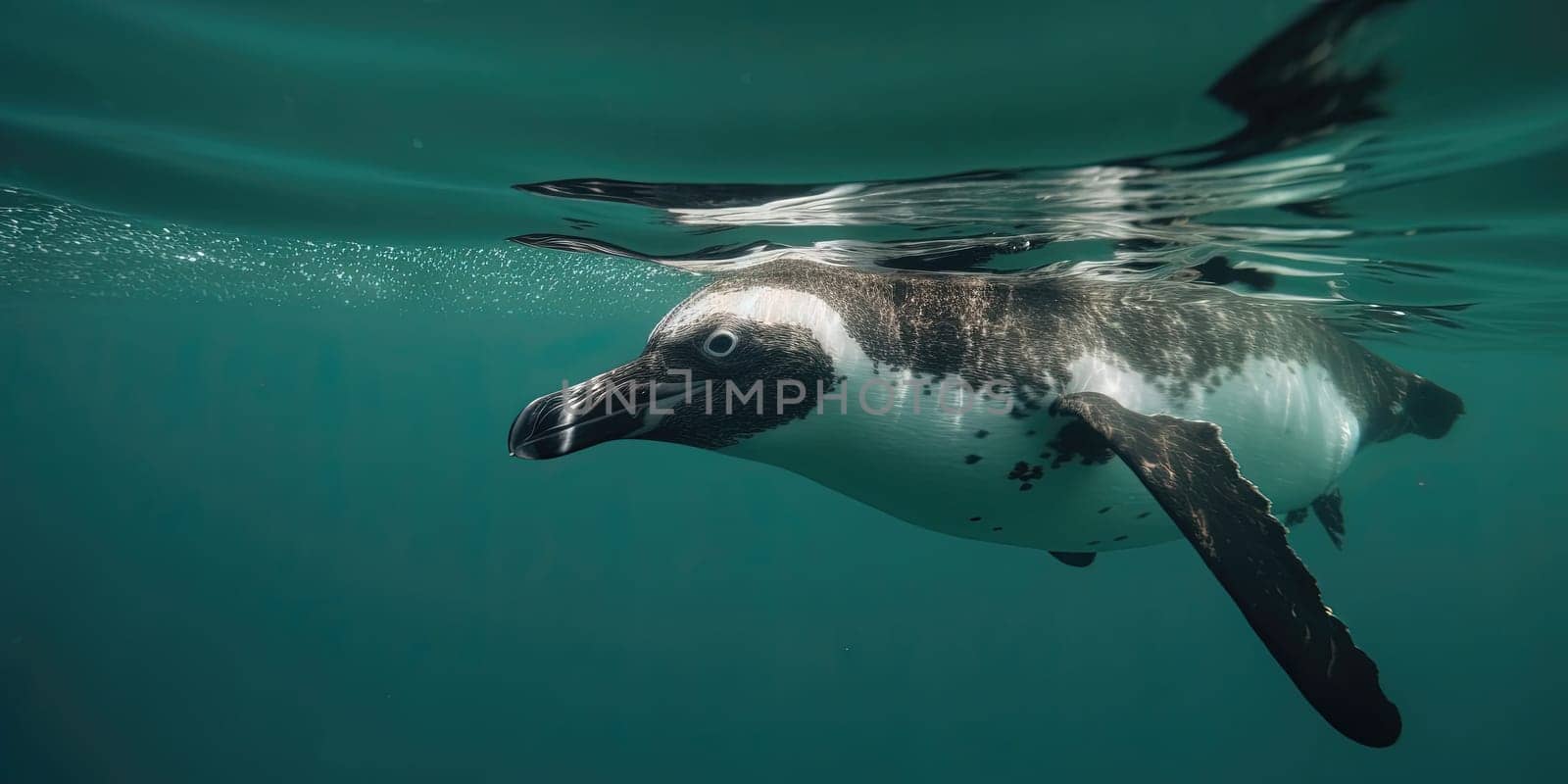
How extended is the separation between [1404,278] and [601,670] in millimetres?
25239

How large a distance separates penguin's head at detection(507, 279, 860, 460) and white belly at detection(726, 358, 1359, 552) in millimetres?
177

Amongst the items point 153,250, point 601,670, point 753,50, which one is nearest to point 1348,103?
point 753,50

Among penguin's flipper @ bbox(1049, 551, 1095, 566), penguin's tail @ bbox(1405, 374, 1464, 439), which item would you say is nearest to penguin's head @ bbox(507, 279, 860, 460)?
penguin's flipper @ bbox(1049, 551, 1095, 566)

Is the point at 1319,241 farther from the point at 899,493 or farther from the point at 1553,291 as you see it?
the point at 1553,291

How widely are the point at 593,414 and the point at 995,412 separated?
2.26m

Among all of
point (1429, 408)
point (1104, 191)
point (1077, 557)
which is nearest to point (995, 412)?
point (1104, 191)

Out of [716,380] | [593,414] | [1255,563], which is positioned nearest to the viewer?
[1255,563]

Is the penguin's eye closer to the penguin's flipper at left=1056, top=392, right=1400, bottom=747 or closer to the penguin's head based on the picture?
the penguin's head

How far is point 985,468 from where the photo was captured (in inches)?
171

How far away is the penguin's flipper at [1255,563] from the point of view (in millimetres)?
2768

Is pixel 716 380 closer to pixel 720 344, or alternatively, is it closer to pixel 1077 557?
pixel 720 344

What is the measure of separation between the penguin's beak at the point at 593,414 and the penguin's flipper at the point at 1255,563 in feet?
7.65

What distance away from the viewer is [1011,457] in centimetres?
435

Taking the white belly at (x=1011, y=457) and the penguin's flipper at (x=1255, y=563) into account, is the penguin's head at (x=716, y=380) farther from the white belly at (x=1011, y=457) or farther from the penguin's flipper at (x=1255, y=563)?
the penguin's flipper at (x=1255, y=563)
